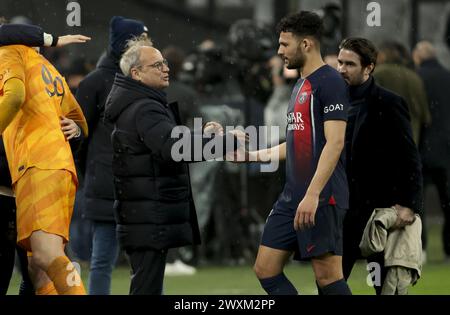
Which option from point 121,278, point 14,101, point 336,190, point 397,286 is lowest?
point 121,278

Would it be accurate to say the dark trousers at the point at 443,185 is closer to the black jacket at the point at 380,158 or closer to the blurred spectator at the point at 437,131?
the blurred spectator at the point at 437,131

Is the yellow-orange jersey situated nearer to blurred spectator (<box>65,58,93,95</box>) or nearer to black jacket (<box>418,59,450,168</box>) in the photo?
blurred spectator (<box>65,58,93,95</box>)

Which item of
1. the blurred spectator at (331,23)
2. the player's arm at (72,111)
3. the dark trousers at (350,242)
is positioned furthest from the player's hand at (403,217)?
the blurred spectator at (331,23)

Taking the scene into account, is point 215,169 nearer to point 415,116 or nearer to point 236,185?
point 236,185

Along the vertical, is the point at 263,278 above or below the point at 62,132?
below

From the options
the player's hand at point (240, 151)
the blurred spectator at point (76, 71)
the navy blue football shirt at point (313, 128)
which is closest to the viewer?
the navy blue football shirt at point (313, 128)

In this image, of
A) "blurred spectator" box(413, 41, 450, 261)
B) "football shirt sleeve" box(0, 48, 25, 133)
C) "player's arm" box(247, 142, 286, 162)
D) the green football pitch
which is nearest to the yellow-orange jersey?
"football shirt sleeve" box(0, 48, 25, 133)

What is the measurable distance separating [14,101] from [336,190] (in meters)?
1.89

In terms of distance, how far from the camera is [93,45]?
19328mm

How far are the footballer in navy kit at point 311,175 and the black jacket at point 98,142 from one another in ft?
6.47

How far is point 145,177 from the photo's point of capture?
8.66 metres

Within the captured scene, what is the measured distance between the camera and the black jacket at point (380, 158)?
910cm

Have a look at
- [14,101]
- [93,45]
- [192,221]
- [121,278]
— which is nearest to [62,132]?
[14,101]

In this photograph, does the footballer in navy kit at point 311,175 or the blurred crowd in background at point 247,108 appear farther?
the blurred crowd in background at point 247,108
